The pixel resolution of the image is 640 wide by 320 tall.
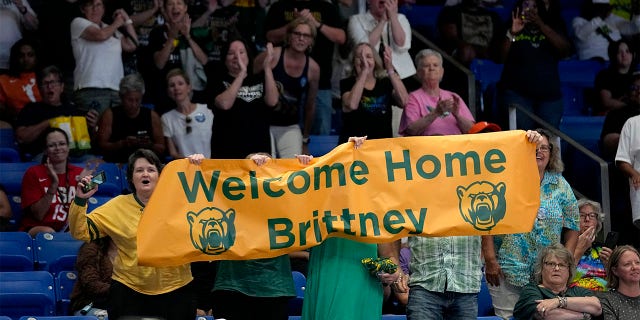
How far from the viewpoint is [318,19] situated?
560 inches

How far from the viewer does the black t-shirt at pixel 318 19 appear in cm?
1416

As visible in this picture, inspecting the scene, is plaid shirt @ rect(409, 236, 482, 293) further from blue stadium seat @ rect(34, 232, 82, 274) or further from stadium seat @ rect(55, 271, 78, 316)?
blue stadium seat @ rect(34, 232, 82, 274)

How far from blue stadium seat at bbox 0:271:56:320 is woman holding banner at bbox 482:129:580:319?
3042mm

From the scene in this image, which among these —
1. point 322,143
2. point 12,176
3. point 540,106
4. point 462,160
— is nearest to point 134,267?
point 462,160

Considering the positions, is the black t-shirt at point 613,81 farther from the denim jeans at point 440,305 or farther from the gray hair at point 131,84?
the denim jeans at point 440,305

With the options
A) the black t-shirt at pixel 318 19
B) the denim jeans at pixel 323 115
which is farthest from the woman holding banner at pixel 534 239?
the black t-shirt at pixel 318 19

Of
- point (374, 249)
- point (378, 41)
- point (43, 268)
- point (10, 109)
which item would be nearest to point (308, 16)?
point (378, 41)

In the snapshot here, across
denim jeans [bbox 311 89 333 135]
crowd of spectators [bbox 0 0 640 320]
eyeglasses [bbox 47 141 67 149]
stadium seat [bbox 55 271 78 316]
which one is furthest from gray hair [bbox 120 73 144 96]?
stadium seat [bbox 55 271 78 316]

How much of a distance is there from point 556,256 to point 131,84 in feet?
14.0

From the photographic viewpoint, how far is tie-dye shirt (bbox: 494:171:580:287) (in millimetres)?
10867

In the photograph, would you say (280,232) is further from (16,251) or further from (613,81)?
(613,81)

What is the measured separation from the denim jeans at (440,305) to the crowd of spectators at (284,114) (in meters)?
0.01

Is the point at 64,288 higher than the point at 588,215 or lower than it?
lower

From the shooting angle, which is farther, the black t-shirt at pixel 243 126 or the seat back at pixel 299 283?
the black t-shirt at pixel 243 126
